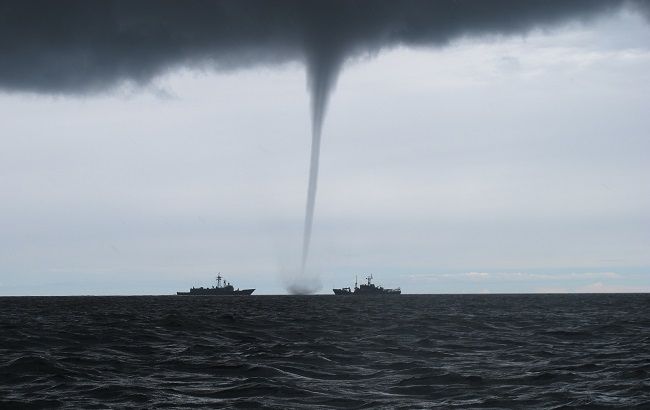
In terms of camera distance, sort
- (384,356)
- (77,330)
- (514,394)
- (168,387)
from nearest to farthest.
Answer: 1. (514,394)
2. (168,387)
3. (384,356)
4. (77,330)

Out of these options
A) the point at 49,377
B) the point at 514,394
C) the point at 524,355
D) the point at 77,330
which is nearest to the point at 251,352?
the point at 49,377

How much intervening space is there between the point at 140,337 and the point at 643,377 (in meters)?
24.3

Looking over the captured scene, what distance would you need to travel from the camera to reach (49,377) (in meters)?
21.2

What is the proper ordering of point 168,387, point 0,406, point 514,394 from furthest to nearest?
point 168,387
point 514,394
point 0,406

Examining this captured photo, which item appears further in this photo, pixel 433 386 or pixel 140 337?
pixel 140 337

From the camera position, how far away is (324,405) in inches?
665

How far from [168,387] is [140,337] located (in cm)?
1723

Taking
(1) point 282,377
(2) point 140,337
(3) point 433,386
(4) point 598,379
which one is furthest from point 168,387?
(2) point 140,337

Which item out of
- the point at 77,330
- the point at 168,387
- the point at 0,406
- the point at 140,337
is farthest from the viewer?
the point at 77,330

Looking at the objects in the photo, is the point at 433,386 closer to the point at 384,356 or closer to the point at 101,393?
the point at 384,356

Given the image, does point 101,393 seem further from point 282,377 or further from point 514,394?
point 514,394

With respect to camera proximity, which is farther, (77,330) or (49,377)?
(77,330)

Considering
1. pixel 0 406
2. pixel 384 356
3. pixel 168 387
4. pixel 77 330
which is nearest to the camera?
pixel 0 406

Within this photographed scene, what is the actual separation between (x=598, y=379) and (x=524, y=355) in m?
6.41
